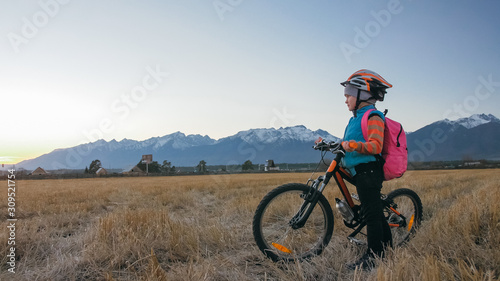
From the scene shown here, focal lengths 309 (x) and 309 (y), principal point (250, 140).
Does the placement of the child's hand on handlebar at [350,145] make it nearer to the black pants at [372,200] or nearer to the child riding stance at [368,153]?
the child riding stance at [368,153]

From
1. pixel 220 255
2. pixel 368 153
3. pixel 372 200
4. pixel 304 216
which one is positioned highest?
pixel 368 153

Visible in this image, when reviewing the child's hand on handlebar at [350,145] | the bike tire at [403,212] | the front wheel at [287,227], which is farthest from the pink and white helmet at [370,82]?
the bike tire at [403,212]

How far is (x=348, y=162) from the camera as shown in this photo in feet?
11.1

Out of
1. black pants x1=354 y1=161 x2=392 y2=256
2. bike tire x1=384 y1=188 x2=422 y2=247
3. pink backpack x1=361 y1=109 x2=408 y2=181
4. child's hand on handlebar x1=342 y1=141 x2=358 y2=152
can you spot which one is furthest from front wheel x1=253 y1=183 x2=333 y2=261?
bike tire x1=384 y1=188 x2=422 y2=247

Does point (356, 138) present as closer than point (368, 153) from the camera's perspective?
No

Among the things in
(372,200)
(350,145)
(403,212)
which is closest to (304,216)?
(372,200)

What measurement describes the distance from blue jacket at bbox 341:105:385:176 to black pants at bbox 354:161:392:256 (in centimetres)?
7

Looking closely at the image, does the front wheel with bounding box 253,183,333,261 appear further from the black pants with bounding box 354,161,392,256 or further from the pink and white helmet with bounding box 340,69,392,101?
the pink and white helmet with bounding box 340,69,392,101

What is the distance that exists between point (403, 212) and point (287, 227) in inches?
86.0

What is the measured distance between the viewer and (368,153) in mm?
3139

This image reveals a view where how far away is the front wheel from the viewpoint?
3.24 metres

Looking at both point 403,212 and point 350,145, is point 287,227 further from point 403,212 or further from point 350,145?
point 403,212

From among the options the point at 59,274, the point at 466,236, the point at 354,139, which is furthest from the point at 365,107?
the point at 59,274

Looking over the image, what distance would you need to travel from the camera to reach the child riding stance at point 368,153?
124 inches
